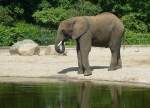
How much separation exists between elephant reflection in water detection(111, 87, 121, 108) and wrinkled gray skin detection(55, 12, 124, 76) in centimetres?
455

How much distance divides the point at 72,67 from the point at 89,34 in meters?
3.04

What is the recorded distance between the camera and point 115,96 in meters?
22.2

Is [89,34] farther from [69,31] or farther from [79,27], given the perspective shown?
[69,31]

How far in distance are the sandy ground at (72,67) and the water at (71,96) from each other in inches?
88.9

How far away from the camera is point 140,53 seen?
1492 inches

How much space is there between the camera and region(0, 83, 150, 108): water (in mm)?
20000

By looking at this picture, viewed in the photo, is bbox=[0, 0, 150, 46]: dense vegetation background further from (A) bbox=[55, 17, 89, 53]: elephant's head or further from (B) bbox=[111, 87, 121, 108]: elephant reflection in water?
(B) bbox=[111, 87, 121, 108]: elephant reflection in water

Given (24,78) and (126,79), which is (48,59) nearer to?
(24,78)

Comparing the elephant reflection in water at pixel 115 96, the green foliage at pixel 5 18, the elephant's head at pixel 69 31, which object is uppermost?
the elephant's head at pixel 69 31

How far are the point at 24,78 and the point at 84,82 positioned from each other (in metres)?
3.49

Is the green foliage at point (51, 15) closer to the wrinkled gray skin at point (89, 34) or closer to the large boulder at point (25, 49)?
the large boulder at point (25, 49)

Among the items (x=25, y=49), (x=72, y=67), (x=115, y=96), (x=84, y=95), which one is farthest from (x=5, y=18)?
(x=115, y=96)

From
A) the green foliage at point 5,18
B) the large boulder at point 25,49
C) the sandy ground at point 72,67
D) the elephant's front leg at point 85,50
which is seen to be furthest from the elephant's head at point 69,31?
the green foliage at point 5,18

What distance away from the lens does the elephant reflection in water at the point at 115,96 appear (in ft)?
65.7
